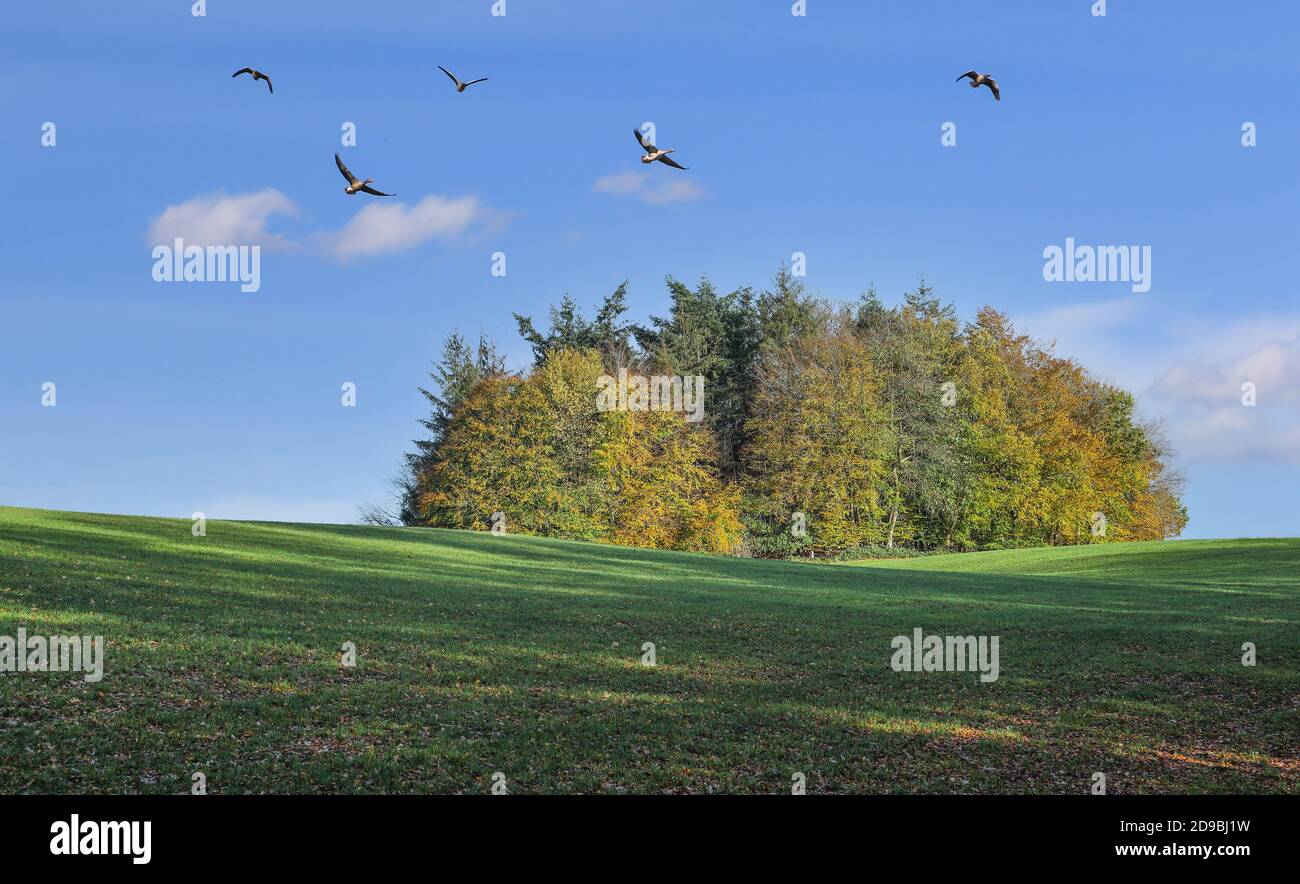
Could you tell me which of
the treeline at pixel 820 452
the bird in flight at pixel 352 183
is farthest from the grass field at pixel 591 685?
the treeline at pixel 820 452

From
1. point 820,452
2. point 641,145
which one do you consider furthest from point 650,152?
point 820,452

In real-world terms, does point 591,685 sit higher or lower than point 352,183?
lower

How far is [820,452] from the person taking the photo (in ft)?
211

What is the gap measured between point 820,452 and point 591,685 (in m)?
49.5

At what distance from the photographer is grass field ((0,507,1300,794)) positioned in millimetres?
12578

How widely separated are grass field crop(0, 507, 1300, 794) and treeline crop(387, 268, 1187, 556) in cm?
3057

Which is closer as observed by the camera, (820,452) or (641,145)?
(641,145)

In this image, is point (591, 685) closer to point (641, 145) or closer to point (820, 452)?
point (641, 145)

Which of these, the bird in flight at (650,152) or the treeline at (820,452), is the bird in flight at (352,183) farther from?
the treeline at (820,452)

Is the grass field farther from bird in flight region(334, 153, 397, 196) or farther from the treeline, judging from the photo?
the treeline

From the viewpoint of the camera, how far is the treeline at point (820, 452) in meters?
60.0

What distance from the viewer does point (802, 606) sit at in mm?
26000

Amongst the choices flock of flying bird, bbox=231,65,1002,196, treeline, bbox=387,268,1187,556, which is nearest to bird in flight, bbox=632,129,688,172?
flock of flying bird, bbox=231,65,1002,196
